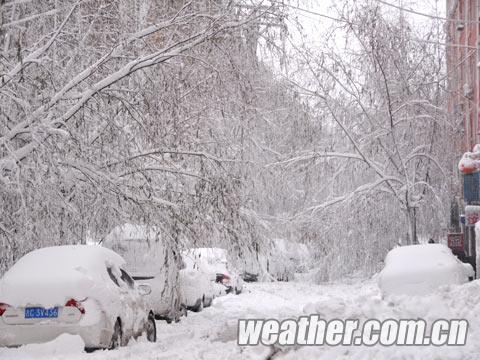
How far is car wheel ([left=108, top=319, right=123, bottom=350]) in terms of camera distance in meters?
10.2

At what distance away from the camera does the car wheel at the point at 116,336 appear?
1024 cm

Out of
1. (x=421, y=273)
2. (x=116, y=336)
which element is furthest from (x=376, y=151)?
(x=116, y=336)

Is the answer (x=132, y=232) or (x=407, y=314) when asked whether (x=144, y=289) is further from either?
(x=407, y=314)

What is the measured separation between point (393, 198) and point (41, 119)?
1736cm

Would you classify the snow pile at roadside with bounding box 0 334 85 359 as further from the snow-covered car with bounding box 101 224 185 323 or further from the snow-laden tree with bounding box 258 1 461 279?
the snow-laden tree with bounding box 258 1 461 279

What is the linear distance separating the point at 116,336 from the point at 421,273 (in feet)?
19.2

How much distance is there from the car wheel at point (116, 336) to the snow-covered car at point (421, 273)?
16.6ft

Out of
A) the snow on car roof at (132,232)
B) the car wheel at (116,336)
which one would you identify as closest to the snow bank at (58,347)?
the car wheel at (116,336)

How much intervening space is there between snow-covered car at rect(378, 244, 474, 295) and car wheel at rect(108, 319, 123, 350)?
5.05 m

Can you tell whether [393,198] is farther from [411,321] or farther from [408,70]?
[411,321]

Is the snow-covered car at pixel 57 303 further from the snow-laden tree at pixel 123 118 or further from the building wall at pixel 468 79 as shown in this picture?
the building wall at pixel 468 79

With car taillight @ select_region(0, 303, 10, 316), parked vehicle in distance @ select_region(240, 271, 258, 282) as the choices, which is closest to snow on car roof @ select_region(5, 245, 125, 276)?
car taillight @ select_region(0, 303, 10, 316)

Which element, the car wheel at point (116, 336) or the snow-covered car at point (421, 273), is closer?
the car wheel at point (116, 336)

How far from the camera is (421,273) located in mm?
13539
